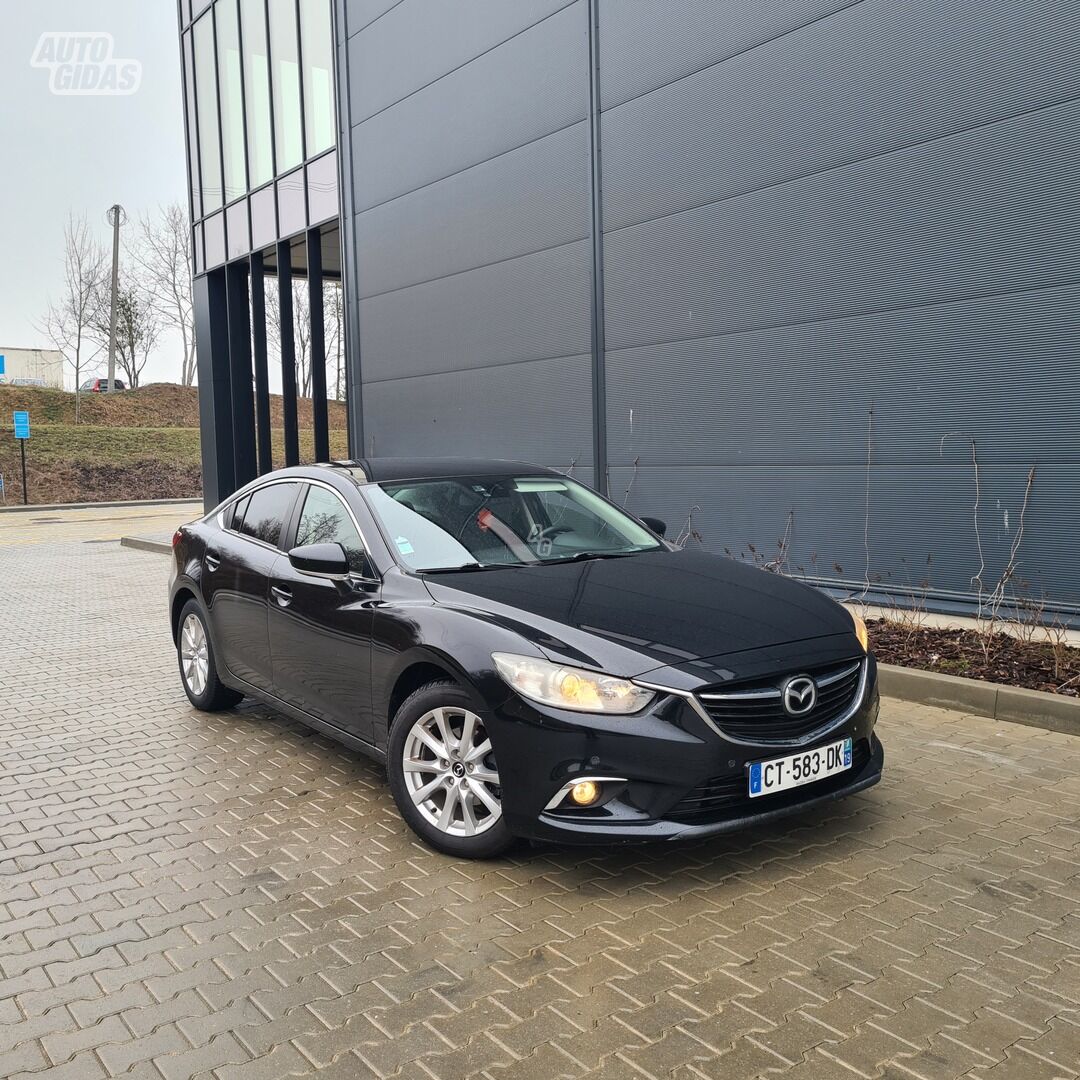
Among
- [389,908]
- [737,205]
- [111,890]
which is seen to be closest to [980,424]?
[737,205]

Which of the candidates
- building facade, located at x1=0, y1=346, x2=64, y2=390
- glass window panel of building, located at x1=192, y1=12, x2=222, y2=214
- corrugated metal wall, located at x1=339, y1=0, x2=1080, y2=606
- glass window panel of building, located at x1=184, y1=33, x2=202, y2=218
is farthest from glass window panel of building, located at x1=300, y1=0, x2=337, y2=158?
building facade, located at x1=0, y1=346, x2=64, y2=390

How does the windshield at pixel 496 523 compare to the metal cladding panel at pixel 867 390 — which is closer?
the windshield at pixel 496 523

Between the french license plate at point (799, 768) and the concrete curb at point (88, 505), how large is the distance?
1200 inches

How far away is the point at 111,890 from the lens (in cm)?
393

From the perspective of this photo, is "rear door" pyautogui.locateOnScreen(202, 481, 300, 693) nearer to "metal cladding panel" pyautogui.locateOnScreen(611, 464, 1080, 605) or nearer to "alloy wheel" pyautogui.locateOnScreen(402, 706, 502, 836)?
"alloy wheel" pyautogui.locateOnScreen(402, 706, 502, 836)

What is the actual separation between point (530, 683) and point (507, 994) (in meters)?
1.09

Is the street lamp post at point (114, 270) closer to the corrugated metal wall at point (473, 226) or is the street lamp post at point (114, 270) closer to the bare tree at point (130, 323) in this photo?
the bare tree at point (130, 323)

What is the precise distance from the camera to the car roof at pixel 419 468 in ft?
17.6

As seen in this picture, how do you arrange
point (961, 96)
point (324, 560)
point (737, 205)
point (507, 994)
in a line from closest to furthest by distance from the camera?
1. point (507, 994)
2. point (324, 560)
3. point (961, 96)
4. point (737, 205)

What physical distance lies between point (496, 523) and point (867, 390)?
535cm

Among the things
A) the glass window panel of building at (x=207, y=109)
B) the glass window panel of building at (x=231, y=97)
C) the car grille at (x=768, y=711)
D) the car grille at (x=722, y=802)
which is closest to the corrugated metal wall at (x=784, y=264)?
the car grille at (x=768, y=711)

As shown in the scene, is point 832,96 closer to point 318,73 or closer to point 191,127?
point 318,73

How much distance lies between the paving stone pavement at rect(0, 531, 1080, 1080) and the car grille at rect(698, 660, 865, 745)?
55 cm

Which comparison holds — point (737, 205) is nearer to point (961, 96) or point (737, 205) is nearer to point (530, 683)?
point (961, 96)
